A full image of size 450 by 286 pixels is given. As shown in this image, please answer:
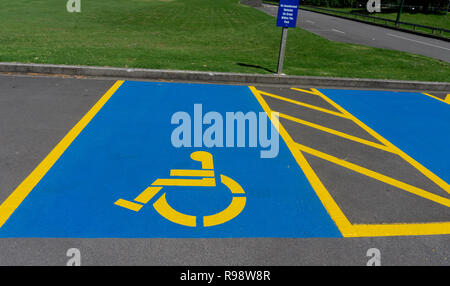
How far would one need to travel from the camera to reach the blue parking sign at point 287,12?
7.72m

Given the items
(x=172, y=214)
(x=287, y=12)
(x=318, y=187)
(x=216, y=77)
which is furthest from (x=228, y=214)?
(x=287, y=12)

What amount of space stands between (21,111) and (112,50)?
17.7ft

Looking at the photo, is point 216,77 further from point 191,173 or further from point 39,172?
point 39,172

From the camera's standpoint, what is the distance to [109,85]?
7.30 m

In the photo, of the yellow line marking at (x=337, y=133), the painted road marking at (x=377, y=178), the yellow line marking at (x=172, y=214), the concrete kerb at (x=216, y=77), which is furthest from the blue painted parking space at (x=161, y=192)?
the concrete kerb at (x=216, y=77)

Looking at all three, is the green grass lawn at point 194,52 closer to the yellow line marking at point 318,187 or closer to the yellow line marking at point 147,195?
the yellow line marking at point 318,187

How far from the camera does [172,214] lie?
3.25 m

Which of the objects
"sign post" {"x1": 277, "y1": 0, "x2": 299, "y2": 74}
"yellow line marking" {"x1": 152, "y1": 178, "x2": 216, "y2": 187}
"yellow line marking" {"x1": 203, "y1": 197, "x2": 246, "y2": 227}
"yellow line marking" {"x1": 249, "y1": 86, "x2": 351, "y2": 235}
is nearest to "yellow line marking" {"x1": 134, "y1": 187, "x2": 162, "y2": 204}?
"yellow line marking" {"x1": 152, "y1": 178, "x2": 216, "y2": 187}

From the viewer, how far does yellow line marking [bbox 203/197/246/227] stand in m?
3.19

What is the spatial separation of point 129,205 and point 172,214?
18.2 inches

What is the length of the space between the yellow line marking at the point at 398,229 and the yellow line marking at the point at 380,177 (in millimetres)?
532

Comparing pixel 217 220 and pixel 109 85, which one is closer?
pixel 217 220

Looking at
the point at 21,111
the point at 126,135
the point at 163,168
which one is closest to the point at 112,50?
the point at 21,111
